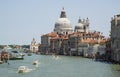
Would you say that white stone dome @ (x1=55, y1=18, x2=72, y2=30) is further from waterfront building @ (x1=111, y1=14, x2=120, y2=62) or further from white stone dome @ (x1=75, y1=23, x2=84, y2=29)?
waterfront building @ (x1=111, y1=14, x2=120, y2=62)

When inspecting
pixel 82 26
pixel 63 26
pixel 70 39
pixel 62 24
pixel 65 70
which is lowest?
pixel 65 70

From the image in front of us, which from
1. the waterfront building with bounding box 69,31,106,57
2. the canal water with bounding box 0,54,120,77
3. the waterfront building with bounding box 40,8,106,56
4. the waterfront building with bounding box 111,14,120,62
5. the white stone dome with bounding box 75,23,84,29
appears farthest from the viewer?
the white stone dome with bounding box 75,23,84,29

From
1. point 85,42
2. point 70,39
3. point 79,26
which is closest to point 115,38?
point 85,42

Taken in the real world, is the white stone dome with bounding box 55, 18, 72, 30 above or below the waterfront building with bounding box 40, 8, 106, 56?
above

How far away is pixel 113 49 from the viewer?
203 ft

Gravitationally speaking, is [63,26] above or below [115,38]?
above

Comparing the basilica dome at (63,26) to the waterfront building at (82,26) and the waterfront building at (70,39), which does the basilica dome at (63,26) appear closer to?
the waterfront building at (70,39)

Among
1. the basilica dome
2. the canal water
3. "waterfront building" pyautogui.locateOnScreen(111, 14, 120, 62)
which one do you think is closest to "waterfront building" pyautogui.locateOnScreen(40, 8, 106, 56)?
the basilica dome

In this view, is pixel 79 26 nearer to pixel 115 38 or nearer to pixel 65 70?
pixel 115 38

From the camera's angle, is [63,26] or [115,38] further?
[63,26]

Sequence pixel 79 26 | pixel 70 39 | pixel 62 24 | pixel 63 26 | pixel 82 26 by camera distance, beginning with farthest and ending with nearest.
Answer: pixel 63 26, pixel 62 24, pixel 79 26, pixel 82 26, pixel 70 39

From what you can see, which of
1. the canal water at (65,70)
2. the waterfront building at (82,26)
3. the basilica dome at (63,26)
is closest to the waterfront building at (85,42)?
the waterfront building at (82,26)

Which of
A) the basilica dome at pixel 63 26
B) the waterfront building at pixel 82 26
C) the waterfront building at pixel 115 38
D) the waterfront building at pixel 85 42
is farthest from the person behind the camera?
the basilica dome at pixel 63 26

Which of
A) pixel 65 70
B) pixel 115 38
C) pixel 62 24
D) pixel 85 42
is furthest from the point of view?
pixel 62 24
